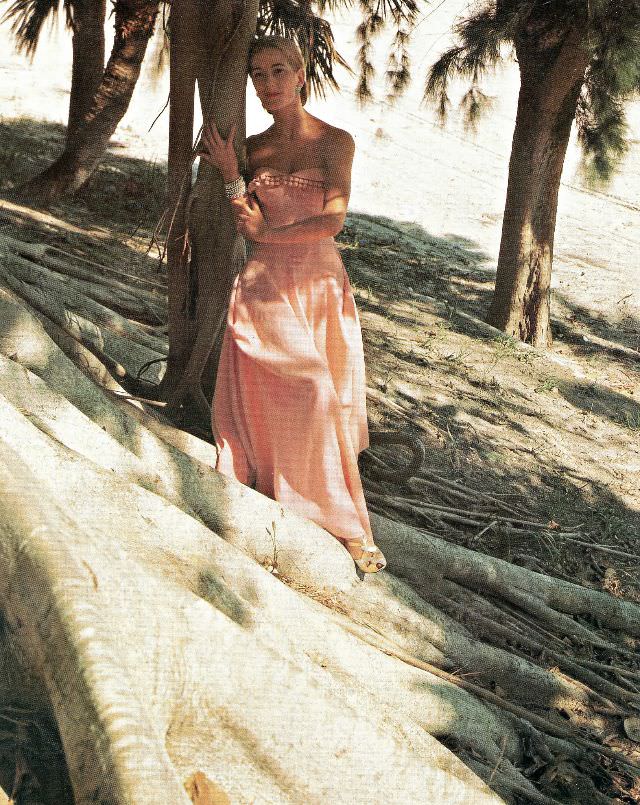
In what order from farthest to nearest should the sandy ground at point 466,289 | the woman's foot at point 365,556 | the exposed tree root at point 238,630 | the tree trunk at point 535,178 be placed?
the tree trunk at point 535,178 → the sandy ground at point 466,289 → the woman's foot at point 365,556 → the exposed tree root at point 238,630

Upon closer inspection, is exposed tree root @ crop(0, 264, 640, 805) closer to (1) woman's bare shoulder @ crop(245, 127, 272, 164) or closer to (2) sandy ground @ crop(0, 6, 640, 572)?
(2) sandy ground @ crop(0, 6, 640, 572)

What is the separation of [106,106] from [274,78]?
544 cm

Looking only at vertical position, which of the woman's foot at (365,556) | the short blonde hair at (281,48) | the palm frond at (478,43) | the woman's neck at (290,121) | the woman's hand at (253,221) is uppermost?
the palm frond at (478,43)

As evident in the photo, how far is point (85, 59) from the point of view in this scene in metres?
7.98

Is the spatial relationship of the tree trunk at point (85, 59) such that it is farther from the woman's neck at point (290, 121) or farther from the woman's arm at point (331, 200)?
the woman's arm at point (331, 200)

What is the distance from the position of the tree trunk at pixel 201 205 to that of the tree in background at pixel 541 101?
149 inches

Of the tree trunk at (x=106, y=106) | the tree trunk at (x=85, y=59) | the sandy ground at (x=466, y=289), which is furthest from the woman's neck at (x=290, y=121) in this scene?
the tree trunk at (x=85, y=59)

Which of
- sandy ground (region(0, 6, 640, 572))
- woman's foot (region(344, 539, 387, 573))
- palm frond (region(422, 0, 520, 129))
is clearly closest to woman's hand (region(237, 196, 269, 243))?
woman's foot (region(344, 539, 387, 573))

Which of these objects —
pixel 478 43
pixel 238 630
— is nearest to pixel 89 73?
pixel 478 43

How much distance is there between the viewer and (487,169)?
503 inches

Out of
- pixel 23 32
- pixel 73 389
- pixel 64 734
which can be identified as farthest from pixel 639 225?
pixel 64 734

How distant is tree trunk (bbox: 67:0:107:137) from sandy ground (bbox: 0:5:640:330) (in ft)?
3.72

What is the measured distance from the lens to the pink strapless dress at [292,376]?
3043mm

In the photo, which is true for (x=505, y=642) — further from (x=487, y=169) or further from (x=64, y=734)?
(x=487, y=169)
